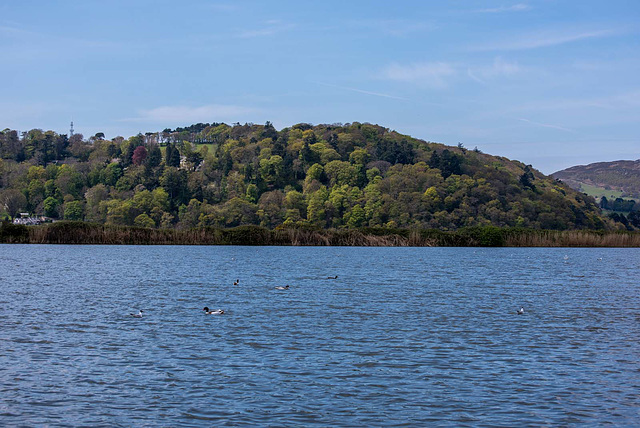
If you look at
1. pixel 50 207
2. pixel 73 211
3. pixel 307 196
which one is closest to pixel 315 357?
pixel 307 196

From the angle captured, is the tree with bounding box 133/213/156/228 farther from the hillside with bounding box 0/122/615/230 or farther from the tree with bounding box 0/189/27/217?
the tree with bounding box 0/189/27/217

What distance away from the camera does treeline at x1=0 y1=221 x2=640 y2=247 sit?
8781cm

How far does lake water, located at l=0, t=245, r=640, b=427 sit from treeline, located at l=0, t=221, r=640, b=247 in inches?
1972

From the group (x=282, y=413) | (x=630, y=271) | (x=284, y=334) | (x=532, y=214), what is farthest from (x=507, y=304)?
(x=532, y=214)

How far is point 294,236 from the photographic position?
9175 centimetres


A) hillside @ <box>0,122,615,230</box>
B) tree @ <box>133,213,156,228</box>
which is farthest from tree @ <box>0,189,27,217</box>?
tree @ <box>133,213,156,228</box>

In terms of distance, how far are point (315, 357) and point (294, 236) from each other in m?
71.9

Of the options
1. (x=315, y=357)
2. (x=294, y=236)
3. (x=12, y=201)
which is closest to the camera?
(x=315, y=357)

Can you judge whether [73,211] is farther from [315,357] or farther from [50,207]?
[315,357]

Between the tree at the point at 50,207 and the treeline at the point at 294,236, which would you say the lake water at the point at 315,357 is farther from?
the tree at the point at 50,207

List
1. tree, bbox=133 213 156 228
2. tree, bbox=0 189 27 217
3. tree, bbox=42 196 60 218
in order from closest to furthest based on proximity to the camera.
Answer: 1. tree, bbox=133 213 156 228
2. tree, bbox=0 189 27 217
3. tree, bbox=42 196 60 218

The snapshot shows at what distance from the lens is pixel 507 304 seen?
3438 centimetres

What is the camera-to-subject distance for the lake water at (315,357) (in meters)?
14.8

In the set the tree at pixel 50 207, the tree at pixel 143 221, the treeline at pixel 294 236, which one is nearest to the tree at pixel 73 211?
the tree at pixel 50 207
